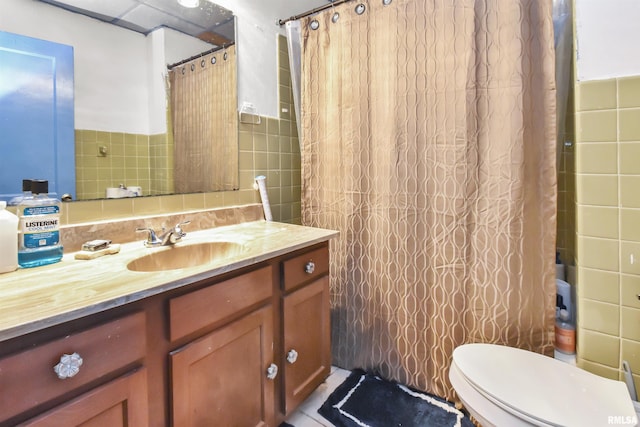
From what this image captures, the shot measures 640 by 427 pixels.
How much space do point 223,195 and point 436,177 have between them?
3.23 ft

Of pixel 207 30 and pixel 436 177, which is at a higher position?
pixel 207 30

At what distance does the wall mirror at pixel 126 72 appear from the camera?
3.69ft

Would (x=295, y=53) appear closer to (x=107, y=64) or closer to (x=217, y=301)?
(x=107, y=64)

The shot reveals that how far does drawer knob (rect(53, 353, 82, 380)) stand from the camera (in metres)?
0.62

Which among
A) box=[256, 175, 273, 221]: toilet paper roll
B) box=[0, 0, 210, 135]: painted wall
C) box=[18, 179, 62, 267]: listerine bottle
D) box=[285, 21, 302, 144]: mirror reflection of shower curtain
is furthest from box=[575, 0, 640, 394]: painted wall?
box=[18, 179, 62, 267]: listerine bottle

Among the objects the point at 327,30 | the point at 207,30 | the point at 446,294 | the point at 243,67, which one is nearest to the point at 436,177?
the point at 446,294

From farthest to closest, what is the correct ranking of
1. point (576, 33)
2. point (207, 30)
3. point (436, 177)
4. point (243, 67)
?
point (243, 67) < point (207, 30) < point (436, 177) < point (576, 33)

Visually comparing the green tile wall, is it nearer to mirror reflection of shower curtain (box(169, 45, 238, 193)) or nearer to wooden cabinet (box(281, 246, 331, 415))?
wooden cabinet (box(281, 246, 331, 415))

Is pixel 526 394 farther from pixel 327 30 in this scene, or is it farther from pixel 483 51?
pixel 327 30

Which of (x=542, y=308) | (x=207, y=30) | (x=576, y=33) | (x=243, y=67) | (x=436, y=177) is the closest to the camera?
(x=576, y=33)

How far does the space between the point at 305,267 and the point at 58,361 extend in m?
0.79

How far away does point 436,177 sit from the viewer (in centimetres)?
137

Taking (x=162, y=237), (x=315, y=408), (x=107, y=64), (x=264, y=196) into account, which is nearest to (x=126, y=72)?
(x=107, y=64)

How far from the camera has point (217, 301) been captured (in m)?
0.93
